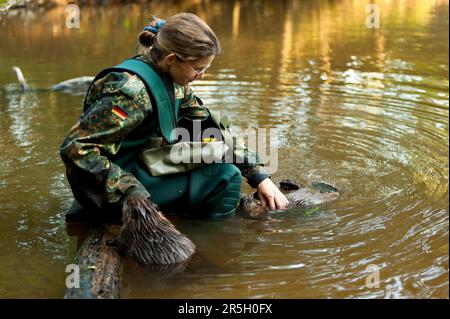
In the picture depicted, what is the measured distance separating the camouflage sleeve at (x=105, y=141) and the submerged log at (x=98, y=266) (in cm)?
18

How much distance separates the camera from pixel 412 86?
293 inches

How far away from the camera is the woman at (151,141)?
10.7 feet

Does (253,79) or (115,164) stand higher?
(115,164)

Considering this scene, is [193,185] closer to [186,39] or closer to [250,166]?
[250,166]

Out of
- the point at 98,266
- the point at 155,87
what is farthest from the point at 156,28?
the point at 98,266

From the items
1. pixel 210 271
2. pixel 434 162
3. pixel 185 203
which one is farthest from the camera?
pixel 434 162

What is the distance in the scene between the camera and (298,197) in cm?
409

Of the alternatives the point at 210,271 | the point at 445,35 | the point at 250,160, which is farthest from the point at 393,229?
the point at 445,35

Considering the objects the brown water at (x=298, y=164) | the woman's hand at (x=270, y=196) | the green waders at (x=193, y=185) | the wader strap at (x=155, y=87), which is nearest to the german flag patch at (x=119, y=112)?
the wader strap at (x=155, y=87)

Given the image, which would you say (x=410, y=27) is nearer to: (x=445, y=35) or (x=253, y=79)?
(x=445, y=35)

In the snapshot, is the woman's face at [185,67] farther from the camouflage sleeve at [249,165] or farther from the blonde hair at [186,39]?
the camouflage sleeve at [249,165]

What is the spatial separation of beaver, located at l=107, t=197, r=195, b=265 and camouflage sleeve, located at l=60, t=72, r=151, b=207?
103mm

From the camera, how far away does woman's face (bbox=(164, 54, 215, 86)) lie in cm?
338

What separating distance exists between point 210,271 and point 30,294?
0.85 meters
